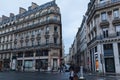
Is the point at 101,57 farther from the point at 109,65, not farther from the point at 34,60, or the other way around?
the point at 34,60

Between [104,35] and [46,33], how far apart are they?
790 inches

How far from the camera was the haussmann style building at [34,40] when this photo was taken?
47.6m

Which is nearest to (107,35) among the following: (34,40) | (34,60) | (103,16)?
(103,16)

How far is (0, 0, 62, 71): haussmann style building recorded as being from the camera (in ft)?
156

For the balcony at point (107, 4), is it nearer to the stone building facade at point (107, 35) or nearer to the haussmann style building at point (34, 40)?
the stone building facade at point (107, 35)

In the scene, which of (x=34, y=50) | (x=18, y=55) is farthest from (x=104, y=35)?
(x=18, y=55)

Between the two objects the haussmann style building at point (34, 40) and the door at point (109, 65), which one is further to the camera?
the haussmann style building at point (34, 40)

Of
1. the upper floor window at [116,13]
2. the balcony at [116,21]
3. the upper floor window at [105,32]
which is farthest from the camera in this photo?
the upper floor window at [105,32]

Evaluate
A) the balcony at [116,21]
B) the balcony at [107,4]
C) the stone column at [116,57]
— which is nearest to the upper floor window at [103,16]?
the balcony at [107,4]

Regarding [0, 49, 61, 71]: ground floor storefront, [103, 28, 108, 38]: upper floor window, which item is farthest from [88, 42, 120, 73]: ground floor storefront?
[0, 49, 61, 71]: ground floor storefront

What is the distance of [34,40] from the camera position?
5244 cm

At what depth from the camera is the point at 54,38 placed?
158ft

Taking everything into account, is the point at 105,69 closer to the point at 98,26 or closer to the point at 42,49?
the point at 98,26

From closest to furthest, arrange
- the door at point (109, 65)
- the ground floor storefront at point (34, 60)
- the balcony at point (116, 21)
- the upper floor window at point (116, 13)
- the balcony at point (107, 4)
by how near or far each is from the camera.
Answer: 1. the door at point (109, 65)
2. the balcony at point (116, 21)
3. the balcony at point (107, 4)
4. the upper floor window at point (116, 13)
5. the ground floor storefront at point (34, 60)
